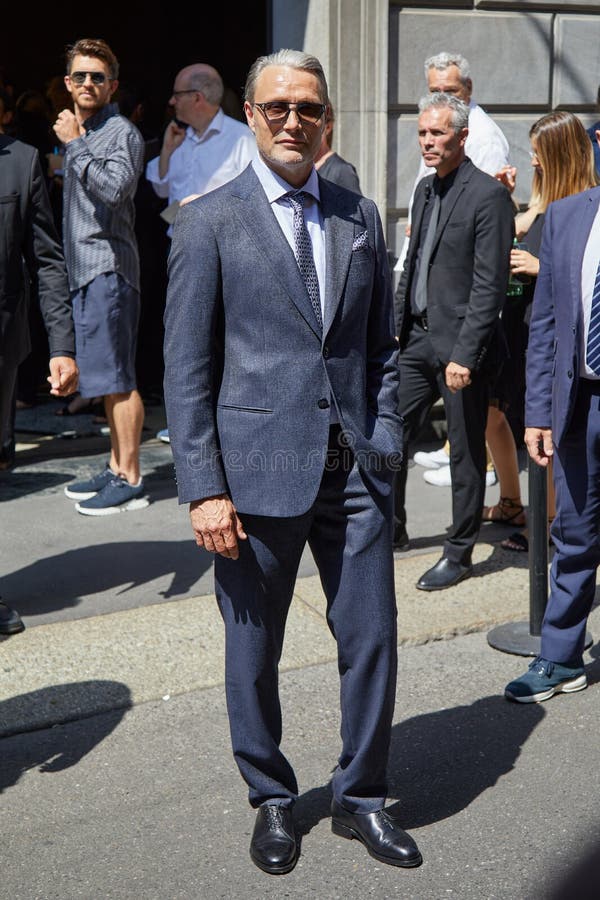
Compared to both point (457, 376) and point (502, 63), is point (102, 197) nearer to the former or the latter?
point (457, 376)

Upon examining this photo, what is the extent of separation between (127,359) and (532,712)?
3.22 meters

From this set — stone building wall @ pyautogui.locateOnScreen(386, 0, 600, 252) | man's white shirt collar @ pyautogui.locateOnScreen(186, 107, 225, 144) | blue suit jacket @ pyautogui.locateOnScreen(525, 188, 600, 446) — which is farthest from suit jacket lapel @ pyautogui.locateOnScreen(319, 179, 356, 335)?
stone building wall @ pyautogui.locateOnScreen(386, 0, 600, 252)

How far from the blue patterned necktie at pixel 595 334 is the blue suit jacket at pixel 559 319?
4 centimetres

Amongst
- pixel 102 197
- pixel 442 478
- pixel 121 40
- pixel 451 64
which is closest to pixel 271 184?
pixel 102 197

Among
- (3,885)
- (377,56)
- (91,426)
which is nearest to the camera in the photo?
(3,885)

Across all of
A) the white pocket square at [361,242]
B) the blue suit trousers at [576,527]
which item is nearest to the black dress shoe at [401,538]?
the blue suit trousers at [576,527]

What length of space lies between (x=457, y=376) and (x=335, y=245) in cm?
209

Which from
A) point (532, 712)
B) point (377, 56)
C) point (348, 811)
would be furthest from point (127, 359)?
point (348, 811)

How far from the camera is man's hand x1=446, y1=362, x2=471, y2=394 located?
5078 mm

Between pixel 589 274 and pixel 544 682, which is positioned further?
pixel 544 682

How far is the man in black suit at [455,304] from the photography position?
16.7 ft

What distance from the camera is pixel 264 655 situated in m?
3.17

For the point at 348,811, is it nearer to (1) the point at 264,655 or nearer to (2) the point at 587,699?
(1) the point at 264,655

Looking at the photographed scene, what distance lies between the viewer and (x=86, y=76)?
19.6 feet
